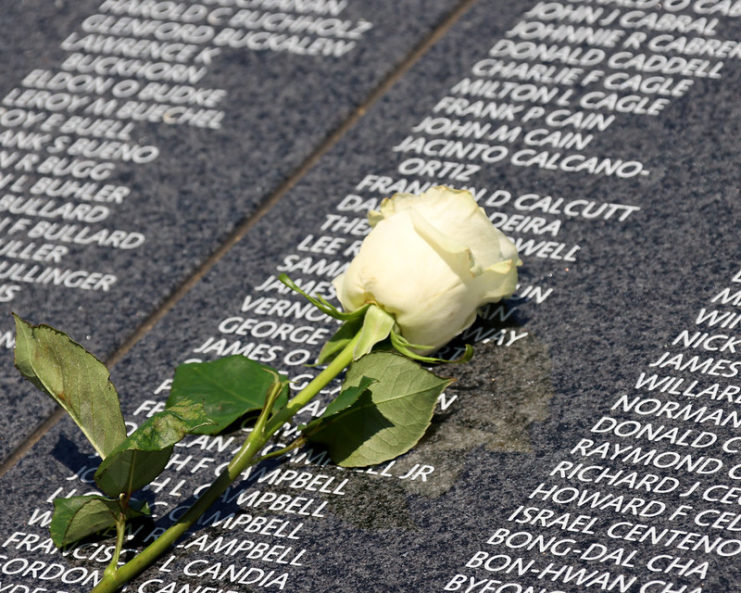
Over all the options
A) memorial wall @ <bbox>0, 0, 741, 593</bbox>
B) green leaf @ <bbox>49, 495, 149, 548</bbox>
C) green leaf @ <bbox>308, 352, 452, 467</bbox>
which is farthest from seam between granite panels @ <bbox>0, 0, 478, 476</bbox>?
green leaf @ <bbox>308, 352, 452, 467</bbox>

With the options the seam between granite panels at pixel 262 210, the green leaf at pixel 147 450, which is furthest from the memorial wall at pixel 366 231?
the green leaf at pixel 147 450

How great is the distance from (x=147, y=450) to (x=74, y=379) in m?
0.10

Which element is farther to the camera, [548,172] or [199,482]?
[548,172]

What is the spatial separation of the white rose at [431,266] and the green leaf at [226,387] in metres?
0.09

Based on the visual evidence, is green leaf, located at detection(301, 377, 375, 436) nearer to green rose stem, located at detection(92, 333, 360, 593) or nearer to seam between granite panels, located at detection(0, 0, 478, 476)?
green rose stem, located at detection(92, 333, 360, 593)

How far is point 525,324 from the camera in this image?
3.45ft

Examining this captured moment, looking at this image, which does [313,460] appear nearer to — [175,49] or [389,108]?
[389,108]

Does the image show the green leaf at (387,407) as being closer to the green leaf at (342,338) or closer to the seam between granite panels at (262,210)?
the green leaf at (342,338)

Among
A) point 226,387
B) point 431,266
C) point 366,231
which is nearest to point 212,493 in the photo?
point 226,387

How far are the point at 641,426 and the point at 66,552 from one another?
0.47 meters

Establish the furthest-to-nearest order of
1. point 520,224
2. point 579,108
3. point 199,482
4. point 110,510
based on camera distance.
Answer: point 579,108 < point 520,224 < point 199,482 < point 110,510

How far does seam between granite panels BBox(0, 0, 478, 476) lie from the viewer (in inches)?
41.4

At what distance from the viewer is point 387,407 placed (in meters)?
0.89

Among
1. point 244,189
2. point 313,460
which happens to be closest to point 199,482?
point 313,460
